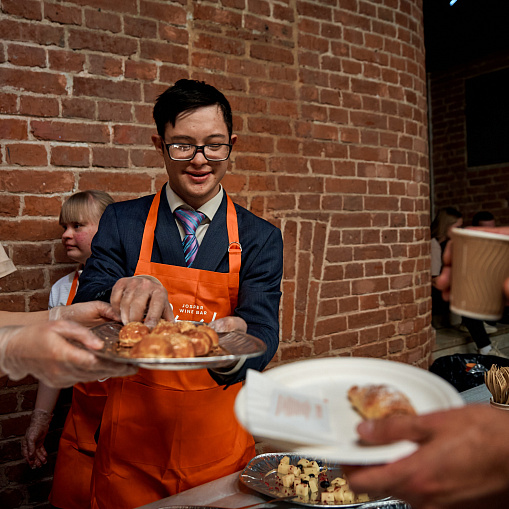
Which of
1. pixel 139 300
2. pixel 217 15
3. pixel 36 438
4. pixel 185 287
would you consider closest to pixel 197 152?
pixel 185 287

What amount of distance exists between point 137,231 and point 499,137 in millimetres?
5444

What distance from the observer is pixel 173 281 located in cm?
159

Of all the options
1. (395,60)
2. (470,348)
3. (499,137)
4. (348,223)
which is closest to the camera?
(348,223)

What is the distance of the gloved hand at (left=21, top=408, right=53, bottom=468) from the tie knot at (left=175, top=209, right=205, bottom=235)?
3.45 feet

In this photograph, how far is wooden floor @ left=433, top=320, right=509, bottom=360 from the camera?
4.47 meters

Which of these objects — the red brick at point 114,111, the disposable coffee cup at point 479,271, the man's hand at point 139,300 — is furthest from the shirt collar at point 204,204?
the disposable coffee cup at point 479,271

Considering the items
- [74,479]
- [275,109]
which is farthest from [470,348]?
[74,479]

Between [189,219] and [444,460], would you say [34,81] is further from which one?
[444,460]

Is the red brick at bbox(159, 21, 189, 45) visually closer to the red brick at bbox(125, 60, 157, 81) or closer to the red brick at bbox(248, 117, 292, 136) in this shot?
the red brick at bbox(125, 60, 157, 81)

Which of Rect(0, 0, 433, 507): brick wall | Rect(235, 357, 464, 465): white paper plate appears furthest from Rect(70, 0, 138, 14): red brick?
Rect(235, 357, 464, 465): white paper plate

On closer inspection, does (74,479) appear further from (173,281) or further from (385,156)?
(385,156)

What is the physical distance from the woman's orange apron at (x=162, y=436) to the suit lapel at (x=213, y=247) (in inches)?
2.2

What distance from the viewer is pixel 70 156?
217 cm

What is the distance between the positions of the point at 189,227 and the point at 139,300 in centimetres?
49
